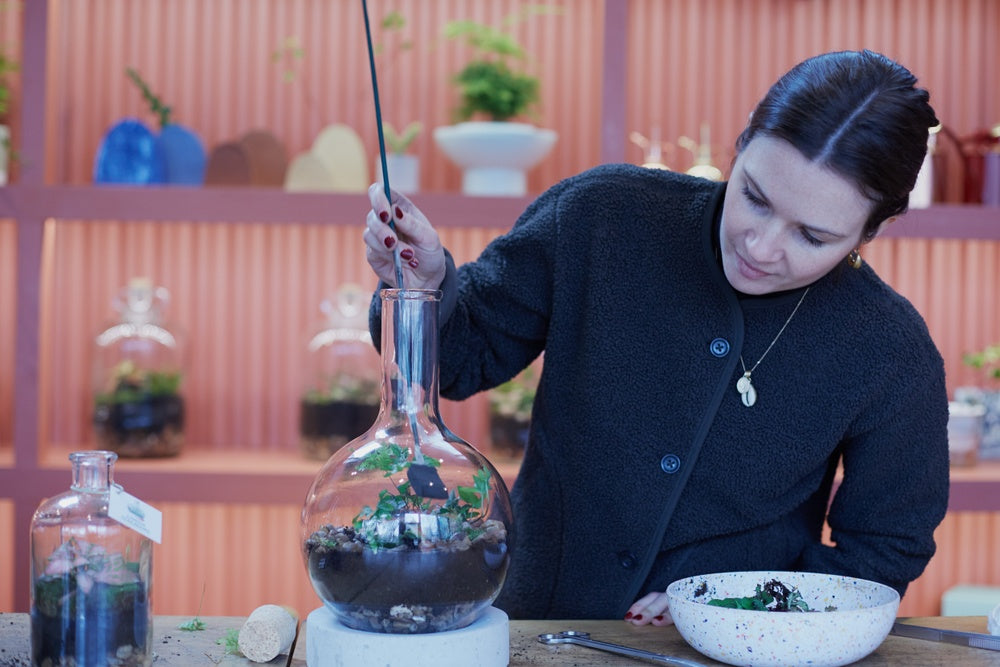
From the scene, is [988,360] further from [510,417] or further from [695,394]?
[695,394]

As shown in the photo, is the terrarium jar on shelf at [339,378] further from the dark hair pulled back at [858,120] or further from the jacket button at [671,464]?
the dark hair pulled back at [858,120]

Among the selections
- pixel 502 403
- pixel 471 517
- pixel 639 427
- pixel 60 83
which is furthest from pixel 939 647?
pixel 60 83

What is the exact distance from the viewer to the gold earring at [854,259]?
4.41 feet

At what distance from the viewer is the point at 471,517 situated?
3.21 feet

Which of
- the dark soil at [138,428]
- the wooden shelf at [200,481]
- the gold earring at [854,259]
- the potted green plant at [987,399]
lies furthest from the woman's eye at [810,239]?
the dark soil at [138,428]

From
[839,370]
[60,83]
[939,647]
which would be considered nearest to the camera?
[939,647]

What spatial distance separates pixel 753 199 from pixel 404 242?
346 mm

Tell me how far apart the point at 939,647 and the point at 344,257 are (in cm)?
176

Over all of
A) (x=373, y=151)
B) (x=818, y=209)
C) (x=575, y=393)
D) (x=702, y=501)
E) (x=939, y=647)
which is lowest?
Answer: (x=939, y=647)

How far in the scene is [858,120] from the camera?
1.14 metres

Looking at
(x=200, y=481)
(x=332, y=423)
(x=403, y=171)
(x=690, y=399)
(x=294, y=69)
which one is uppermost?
(x=294, y=69)

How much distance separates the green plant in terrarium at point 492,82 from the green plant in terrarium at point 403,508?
5.04 feet

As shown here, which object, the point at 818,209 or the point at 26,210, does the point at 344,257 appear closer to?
the point at 26,210

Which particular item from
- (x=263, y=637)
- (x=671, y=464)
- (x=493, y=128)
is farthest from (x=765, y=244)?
(x=493, y=128)
